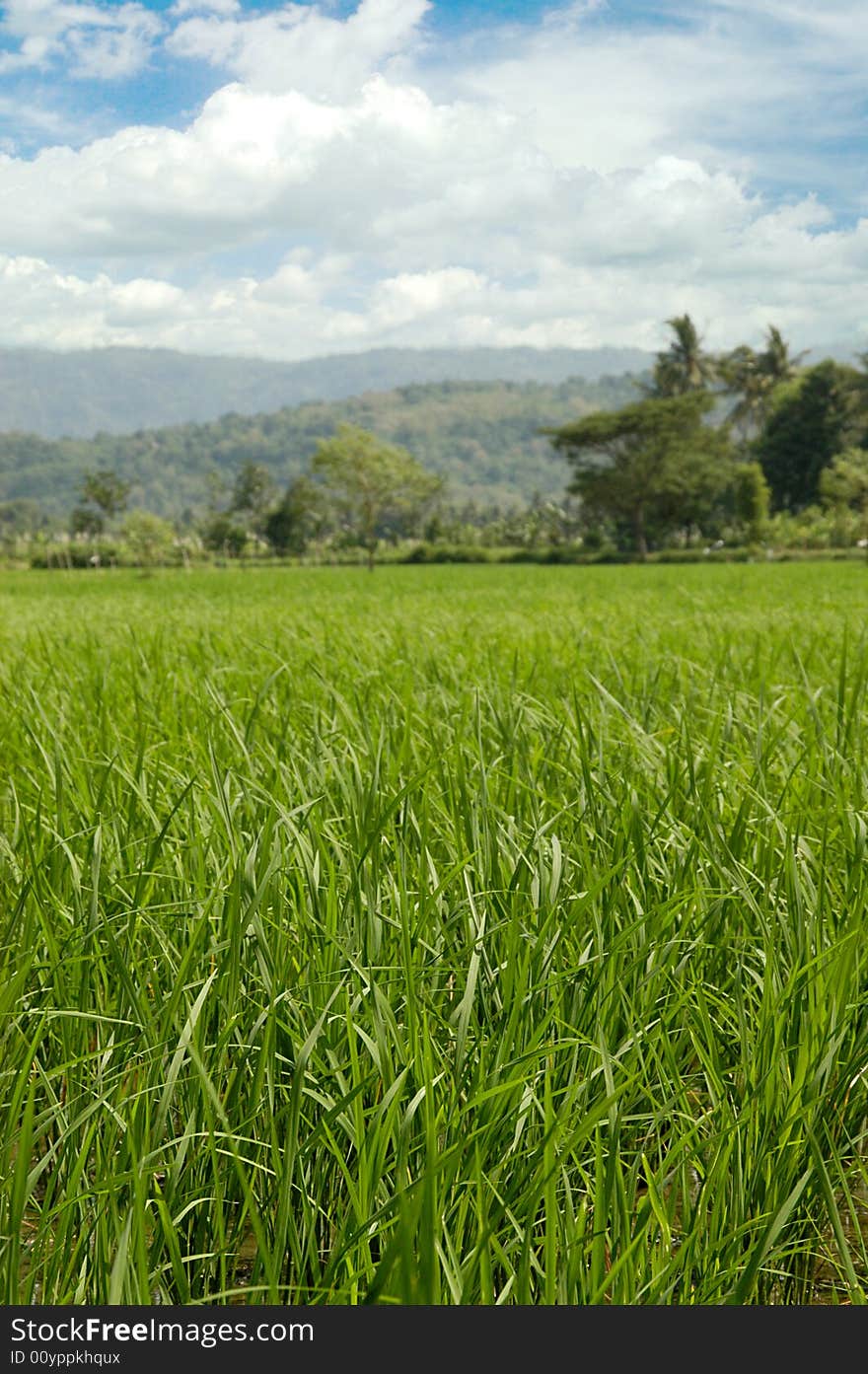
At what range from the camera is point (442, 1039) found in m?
1.66

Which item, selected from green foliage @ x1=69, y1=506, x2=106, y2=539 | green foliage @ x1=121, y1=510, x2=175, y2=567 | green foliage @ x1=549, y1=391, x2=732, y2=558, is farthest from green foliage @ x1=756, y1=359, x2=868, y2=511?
green foliage @ x1=69, y1=506, x2=106, y2=539

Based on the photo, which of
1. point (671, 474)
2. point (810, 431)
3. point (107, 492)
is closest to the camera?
point (671, 474)

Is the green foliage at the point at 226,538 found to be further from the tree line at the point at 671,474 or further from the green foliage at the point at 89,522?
the green foliage at the point at 89,522

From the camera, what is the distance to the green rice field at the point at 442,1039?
3.90 feet

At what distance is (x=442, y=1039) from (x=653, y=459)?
193ft

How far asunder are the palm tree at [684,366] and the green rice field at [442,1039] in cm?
7309

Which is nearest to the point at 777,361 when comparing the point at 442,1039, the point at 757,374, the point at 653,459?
the point at 757,374

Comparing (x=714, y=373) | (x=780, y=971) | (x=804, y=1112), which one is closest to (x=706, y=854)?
(x=780, y=971)

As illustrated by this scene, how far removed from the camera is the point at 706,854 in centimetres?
201

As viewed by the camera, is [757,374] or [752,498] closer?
[752,498]

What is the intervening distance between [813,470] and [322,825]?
209 feet

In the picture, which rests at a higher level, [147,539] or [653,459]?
[653,459]

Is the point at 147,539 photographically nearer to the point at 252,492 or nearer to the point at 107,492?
the point at 107,492

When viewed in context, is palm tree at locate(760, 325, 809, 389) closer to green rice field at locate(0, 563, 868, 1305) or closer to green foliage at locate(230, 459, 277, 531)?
green foliage at locate(230, 459, 277, 531)
